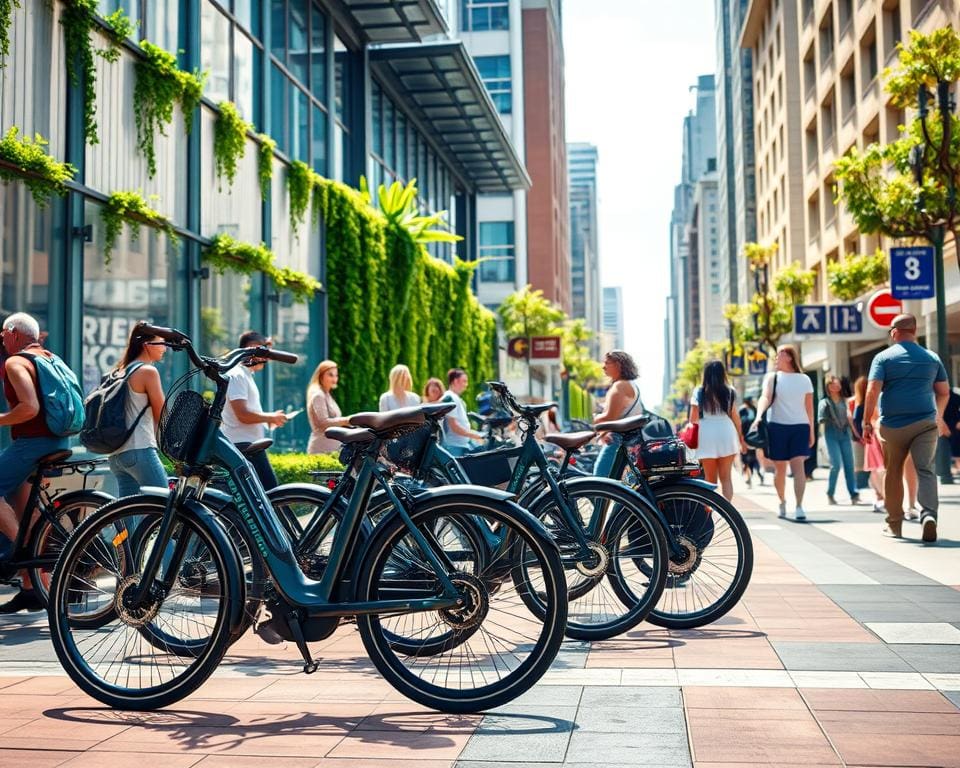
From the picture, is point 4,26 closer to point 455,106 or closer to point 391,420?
point 391,420

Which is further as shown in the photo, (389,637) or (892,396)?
(892,396)

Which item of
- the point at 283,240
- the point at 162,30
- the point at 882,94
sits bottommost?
the point at 283,240

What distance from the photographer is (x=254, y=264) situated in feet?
53.5

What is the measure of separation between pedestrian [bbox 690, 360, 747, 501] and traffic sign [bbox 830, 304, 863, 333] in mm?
15841

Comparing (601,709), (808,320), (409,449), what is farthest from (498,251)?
(601,709)

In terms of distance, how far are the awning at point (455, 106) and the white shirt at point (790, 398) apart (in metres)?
15.4

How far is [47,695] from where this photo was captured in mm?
4879

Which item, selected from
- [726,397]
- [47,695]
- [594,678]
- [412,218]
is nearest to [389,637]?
[594,678]

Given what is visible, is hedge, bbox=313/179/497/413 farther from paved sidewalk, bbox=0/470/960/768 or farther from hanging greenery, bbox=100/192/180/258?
paved sidewalk, bbox=0/470/960/768

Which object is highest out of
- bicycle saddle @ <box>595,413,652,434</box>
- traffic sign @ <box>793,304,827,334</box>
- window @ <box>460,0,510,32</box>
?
window @ <box>460,0,510,32</box>

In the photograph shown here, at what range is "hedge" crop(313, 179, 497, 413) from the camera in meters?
20.4

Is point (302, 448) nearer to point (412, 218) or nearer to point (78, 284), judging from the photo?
point (412, 218)

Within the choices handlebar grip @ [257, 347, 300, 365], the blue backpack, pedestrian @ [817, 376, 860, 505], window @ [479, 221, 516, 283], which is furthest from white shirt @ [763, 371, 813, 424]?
window @ [479, 221, 516, 283]

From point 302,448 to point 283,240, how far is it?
3533 millimetres
